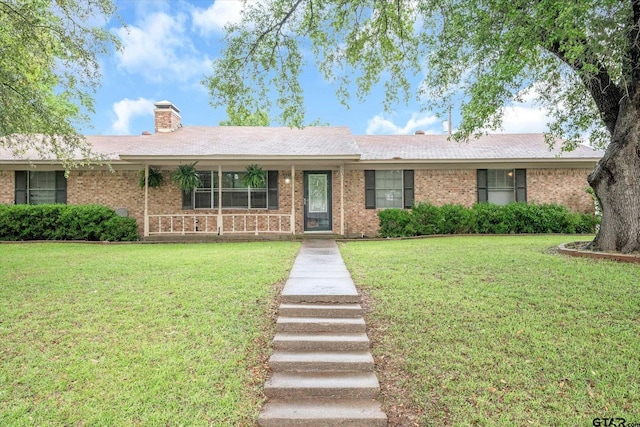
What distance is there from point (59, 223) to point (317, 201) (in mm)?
8325

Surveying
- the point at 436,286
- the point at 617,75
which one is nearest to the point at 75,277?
the point at 436,286


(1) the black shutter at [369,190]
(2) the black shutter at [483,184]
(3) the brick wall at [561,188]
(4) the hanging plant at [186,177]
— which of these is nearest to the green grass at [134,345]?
(4) the hanging plant at [186,177]

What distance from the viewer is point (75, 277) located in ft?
20.9

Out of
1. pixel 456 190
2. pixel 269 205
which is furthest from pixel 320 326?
pixel 456 190

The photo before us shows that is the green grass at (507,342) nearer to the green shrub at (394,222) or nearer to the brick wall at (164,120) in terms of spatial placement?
the green shrub at (394,222)

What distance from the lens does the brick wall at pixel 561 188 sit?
13.0 m

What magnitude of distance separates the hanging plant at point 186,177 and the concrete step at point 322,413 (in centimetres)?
986

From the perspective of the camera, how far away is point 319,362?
375cm

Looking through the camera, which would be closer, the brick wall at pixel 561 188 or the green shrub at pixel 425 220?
the green shrub at pixel 425 220

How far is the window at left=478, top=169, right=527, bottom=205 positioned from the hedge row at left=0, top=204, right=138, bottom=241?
1211cm

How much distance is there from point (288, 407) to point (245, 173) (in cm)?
1041

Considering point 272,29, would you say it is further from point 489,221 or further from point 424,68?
point 489,221

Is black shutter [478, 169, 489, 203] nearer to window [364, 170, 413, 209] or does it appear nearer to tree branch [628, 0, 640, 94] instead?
window [364, 170, 413, 209]

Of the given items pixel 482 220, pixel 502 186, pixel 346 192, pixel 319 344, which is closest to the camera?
pixel 319 344
